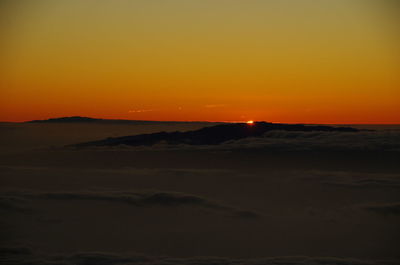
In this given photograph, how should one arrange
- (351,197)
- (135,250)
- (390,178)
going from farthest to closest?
1. (390,178)
2. (351,197)
3. (135,250)

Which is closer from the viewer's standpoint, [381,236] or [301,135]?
[381,236]

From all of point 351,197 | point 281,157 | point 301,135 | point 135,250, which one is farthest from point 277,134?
point 135,250

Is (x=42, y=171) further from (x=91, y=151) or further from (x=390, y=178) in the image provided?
(x=390, y=178)

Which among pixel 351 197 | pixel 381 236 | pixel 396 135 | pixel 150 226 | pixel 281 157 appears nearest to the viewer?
pixel 381 236

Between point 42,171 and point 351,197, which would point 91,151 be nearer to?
point 42,171

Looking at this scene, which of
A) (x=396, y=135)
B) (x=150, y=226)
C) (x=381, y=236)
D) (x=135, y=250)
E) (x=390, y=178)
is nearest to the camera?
(x=135, y=250)

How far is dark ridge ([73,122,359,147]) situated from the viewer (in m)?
88.1

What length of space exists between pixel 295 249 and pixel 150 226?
8.57 m

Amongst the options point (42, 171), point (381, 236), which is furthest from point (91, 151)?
point (381, 236)

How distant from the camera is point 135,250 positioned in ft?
63.1

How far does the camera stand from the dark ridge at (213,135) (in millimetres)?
88125

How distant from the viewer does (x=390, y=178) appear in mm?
50219

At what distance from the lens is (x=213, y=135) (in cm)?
8938

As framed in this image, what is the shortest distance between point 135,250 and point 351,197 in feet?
70.5
